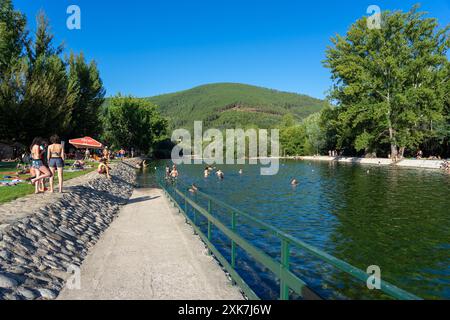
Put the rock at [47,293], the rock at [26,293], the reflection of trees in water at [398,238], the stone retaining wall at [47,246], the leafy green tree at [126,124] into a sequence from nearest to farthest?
the rock at [26,293] < the rock at [47,293] < the stone retaining wall at [47,246] < the reflection of trees in water at [398,238] < the leafy green tree at [126,124]

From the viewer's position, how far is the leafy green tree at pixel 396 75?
54.2m

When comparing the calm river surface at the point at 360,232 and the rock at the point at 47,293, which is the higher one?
the rock at the point at 47,293

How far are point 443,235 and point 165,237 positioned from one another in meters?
11.2

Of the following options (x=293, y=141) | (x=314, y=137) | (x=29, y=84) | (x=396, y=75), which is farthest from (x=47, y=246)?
(x=293, y=141)

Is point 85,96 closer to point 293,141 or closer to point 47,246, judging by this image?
point 47,246

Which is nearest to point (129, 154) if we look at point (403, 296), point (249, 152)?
point (249, 152)

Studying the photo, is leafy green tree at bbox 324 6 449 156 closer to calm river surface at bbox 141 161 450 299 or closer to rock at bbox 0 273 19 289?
calm river surface at bbox 141 161 450 299

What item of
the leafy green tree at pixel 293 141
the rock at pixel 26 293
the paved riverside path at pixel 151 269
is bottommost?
the paved riverside path at pixel 151 269

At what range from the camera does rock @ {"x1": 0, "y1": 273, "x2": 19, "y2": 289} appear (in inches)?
218

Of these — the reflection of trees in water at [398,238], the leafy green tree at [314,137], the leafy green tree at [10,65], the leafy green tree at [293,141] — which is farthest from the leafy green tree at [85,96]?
the leafy green tree at [293,141]

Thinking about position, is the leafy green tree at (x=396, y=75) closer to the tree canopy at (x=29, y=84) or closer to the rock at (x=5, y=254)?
the tree canopy at (x=29, y=84)

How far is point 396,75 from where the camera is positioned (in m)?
53.9

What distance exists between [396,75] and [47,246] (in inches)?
2280

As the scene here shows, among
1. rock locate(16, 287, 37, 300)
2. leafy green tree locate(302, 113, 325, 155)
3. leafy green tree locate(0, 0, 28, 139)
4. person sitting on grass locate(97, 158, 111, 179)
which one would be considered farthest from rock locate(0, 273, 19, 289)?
leafy green tree locate(302, 113, 325, 155)
